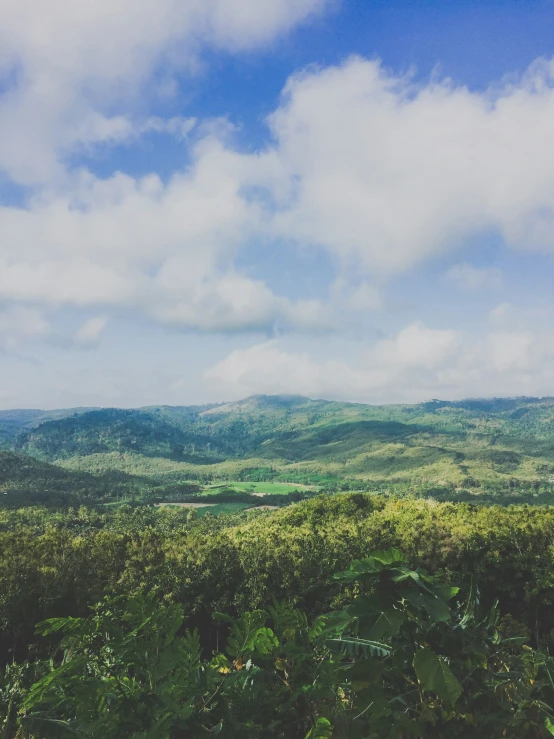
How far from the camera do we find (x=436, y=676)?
213cm

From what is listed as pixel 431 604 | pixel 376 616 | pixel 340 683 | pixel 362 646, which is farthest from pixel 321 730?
pixel 431 604

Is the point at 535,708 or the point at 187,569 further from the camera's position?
the point at 187,569

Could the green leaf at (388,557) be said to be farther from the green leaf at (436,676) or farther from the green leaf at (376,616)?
the green leaf at (436,676)

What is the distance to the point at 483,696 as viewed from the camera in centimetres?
236

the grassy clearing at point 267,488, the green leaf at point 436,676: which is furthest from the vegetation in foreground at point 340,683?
the grassy clearing at point 267,488

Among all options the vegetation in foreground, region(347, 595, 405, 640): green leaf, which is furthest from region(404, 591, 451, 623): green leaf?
region(347, 595, 405, 640): green leaf

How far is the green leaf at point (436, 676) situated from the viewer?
2.05m

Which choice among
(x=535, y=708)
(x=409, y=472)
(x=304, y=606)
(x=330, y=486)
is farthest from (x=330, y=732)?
(x=409, y=472)

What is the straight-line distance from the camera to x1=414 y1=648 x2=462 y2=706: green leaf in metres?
2.05

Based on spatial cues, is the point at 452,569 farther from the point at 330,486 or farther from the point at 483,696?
the point at 330,486

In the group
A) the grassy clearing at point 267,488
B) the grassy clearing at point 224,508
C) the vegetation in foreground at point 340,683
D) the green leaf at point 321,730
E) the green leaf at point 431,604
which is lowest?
the grassy clearing at point 267,488

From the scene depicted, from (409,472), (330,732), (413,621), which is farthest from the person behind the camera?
(409,472)

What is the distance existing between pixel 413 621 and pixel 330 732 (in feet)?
2.26

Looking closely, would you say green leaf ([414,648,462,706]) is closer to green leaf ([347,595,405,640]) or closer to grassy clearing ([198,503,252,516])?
green leaf ([347,595,405,640])
